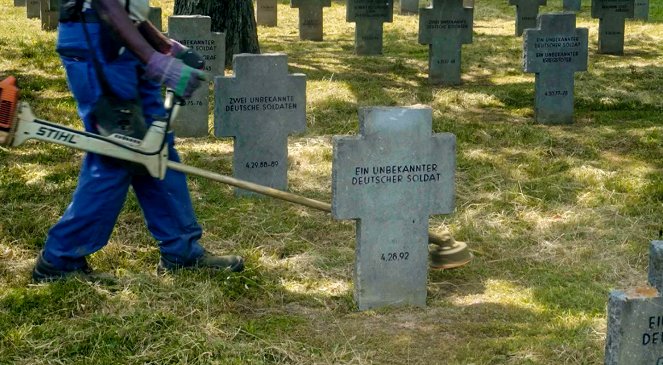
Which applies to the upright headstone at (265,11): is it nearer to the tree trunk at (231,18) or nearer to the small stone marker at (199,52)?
the tree trunk at (231,18)

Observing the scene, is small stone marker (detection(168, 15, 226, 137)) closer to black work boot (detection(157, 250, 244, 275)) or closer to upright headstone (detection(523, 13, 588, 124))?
upright headstone (detection(523, 13, 588, 124))

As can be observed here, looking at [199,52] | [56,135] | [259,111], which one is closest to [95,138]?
[56,135]

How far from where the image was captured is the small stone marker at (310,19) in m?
16.9

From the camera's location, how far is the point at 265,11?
18484mm

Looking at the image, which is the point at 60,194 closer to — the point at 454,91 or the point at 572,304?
the point at 572,304

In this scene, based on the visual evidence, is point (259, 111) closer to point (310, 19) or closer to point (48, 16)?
point (310, 19)

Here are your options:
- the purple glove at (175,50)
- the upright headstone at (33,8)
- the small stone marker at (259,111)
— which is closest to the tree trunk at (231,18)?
the small stone marker at (259,111)

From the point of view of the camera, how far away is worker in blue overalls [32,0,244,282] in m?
5.43

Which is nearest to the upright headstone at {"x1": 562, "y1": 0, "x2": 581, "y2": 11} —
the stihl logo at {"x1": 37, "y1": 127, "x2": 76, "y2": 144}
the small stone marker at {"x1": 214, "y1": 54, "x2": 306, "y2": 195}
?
the small stone marker at {"x1": 214, "y1": 54, "x2": 306, "y2": 195}

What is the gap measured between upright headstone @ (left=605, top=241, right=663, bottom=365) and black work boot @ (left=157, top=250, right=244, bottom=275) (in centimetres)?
257

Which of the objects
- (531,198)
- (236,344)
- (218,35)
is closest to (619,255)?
(531,198)

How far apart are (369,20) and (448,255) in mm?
9399

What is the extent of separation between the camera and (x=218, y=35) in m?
9.71

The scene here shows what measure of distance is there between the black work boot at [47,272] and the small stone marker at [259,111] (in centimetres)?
205
